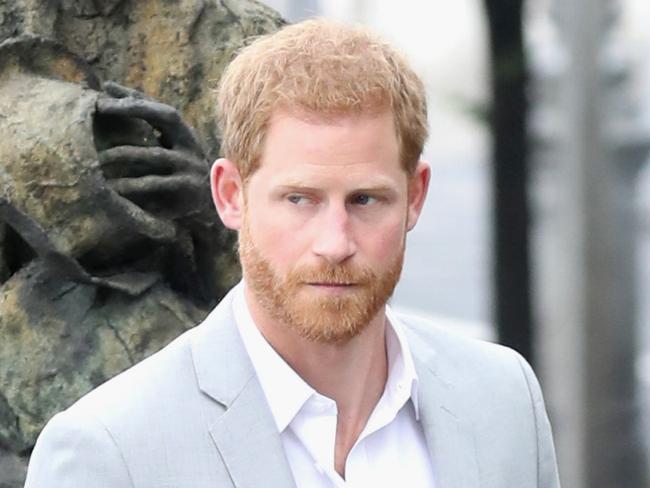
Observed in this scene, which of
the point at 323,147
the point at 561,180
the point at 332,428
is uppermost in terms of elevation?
the point at 323,147

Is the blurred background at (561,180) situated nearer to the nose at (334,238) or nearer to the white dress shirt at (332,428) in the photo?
the white dress shirt at (332,428)

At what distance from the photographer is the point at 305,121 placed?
1.86m

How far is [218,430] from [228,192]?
27cm

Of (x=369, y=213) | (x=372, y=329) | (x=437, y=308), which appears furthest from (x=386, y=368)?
(x=437, y=308)

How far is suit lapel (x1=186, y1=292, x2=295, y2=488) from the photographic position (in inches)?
73.3

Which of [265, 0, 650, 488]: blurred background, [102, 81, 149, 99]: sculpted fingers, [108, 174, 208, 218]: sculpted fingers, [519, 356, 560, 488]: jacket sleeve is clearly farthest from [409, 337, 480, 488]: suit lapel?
[265, 0, 650, 488]: blurred background

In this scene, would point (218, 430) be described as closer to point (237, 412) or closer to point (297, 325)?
point (237, 412)

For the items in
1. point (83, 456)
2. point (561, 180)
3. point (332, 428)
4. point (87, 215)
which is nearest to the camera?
point (83, 456)

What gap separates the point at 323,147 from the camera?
6.05ft

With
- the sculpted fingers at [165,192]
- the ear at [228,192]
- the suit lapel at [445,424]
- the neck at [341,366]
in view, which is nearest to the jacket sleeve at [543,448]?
the suit lapel at [445,424]

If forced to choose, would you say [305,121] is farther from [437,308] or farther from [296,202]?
[437,308]

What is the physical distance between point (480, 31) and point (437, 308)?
136cm

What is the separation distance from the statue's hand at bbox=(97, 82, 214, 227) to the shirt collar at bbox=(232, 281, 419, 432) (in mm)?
560

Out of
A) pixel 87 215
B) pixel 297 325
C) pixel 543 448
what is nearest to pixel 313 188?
pixel 297 325
